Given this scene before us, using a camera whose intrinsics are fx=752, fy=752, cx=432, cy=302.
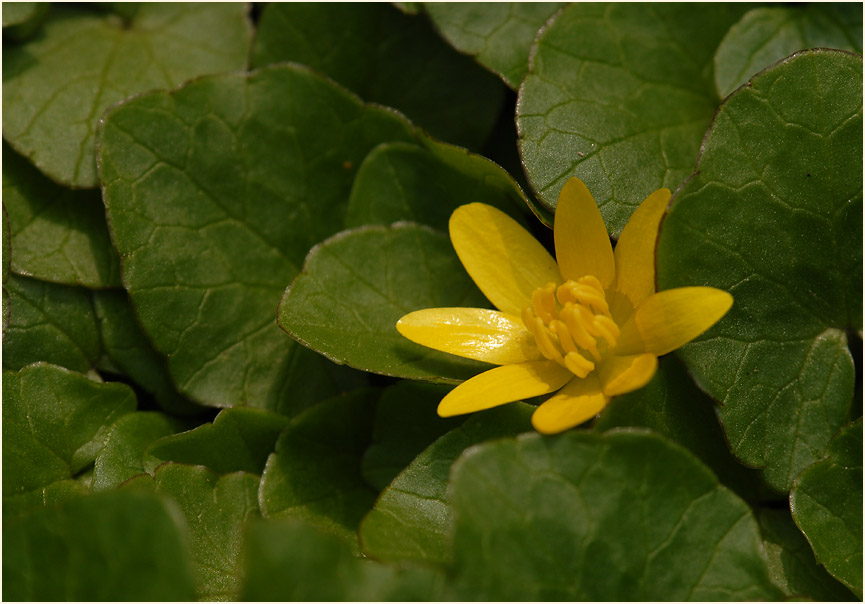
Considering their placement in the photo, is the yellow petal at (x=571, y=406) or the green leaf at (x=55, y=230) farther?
the green leaf at (x=55, y=230)

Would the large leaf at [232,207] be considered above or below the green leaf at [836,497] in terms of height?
above

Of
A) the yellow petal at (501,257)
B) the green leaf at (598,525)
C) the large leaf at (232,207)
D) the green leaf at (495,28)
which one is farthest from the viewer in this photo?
the green leaf at (495,28)

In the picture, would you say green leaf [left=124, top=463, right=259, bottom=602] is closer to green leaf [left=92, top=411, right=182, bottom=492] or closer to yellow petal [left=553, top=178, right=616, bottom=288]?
green leaf [left=92, top=411, right=182, bottom=492]

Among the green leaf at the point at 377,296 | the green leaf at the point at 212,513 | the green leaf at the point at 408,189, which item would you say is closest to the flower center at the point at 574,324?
the green leaf at the point at 377,296

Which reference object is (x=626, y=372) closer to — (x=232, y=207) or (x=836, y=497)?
(x=836, y=497)

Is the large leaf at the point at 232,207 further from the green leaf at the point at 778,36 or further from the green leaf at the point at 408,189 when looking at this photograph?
the green leaf at the point at 778,36

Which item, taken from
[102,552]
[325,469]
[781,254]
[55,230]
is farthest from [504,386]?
[55,230]
